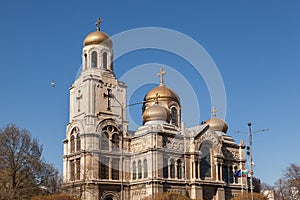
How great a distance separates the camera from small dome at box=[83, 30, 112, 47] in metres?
68.4

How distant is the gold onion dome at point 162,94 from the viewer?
7625cm

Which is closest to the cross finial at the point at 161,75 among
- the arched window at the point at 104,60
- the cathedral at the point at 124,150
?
the cathedral at the point at 124,150

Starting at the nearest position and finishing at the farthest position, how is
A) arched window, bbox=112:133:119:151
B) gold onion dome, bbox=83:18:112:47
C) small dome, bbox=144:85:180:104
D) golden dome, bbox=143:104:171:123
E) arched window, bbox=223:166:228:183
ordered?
1. arched window, bbox=112:133:119:151
2. golden dome, bbox=143:104:171:123
3. gold onion dome, bbox=83:18:112:47
4. arched window, bbox=223:166:228:183
5. small dome, bbox=144:85:180:104

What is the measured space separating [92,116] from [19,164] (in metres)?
18.6

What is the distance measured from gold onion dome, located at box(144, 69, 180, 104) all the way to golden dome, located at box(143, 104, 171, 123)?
641 centimetres

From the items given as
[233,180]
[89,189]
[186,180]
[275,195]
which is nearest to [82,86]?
[89,189]

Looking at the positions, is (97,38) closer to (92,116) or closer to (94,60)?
(94,60)

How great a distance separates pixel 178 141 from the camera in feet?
214

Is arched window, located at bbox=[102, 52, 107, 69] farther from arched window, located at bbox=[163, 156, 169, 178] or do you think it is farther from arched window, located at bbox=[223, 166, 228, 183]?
arched window, located at bbox=[223, 166, 228, 183]

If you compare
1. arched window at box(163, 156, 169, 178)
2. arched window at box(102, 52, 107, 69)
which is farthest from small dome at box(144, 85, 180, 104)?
arched window at box(163, 156, 169, 178)

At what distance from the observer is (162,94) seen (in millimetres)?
76500

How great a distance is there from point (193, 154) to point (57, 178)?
1968cm

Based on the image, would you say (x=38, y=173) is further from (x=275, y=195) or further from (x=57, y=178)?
(x=275, y=195)

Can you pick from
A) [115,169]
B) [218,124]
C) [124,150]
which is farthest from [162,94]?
[115,169]
